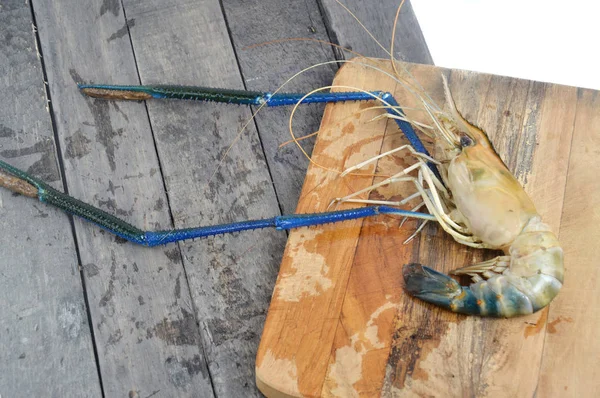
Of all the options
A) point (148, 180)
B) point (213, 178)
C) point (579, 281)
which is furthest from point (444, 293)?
point (148, 180)

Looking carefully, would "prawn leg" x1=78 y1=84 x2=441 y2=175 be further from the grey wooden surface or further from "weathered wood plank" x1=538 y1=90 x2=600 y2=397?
"weathered wood plank" x1=538 y1=90 x2=600 y2=397

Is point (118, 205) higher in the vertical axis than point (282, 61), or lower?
lower

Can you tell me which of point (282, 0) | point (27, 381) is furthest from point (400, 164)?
point (27, 381)

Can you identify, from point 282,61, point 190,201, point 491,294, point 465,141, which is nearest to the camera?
point 491,294

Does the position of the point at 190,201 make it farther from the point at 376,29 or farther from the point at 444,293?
the point at 376,29

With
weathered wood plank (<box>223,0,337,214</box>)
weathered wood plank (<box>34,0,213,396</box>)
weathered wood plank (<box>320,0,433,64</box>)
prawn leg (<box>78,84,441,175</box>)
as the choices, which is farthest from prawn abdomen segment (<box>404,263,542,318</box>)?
weathered wood plank (<box>320,0,433,64</box>)

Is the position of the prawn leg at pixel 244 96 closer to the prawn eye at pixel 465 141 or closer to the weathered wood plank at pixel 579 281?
the prawn eye at pixel 465 141
